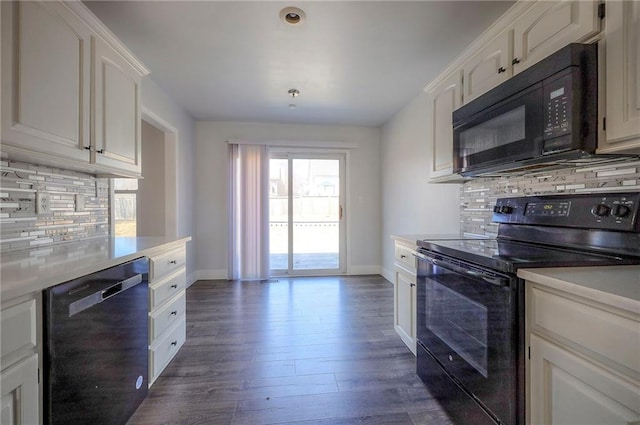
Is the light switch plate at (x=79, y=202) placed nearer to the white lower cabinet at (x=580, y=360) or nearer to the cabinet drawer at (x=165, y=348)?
the cabinet drawer at (x=165, y=348)

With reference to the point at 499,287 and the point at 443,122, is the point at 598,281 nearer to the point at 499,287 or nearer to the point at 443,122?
the point at 499,287

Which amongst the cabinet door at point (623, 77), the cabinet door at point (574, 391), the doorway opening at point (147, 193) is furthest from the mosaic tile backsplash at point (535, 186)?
the doorway opening at point (147, 193)

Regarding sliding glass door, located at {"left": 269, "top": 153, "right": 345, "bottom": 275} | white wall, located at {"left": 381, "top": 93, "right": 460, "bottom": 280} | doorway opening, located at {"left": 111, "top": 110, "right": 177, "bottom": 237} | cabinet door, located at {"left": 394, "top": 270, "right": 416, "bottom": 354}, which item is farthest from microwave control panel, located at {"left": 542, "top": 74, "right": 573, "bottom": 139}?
doorway opening, located at {"left": 111, "top": 110, "right": 177, "bottom": 237}

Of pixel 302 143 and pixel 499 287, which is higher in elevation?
pixel 302 143

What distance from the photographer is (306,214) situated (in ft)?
15.2

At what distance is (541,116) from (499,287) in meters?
0.81

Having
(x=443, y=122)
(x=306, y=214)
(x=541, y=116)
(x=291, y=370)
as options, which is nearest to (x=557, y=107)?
(x=541, y=116)

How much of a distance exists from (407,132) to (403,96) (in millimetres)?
471

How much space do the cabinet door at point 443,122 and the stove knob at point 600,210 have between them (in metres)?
0.89

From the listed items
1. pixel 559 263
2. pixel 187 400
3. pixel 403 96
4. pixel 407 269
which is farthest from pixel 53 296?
pixel 403 96

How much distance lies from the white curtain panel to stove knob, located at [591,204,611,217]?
147 inches

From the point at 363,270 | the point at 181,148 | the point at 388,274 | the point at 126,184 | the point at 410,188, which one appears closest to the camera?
the point at 410,188

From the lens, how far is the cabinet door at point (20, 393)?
81 centimetres

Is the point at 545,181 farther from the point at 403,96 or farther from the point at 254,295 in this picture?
the point at 254,295
